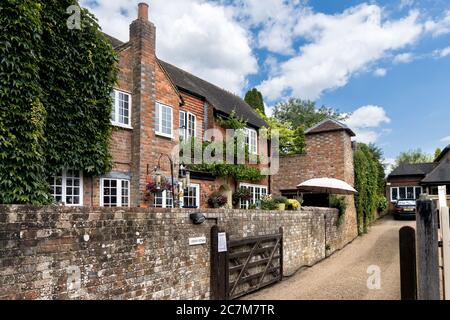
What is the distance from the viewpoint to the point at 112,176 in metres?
12.4

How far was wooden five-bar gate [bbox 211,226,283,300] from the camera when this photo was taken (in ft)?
28.0

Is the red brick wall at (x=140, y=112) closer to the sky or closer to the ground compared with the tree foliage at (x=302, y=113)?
closer to the ground

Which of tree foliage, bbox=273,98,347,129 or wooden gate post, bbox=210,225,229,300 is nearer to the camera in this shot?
wooden gate post, bbox=210,225,229,300

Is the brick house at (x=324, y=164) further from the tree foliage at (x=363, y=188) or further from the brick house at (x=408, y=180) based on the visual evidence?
the brick house at (x=408, y=180)

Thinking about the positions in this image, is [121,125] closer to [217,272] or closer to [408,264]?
[217,272]

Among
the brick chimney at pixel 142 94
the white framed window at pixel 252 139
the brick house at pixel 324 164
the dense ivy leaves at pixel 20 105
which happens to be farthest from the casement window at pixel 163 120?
the brick house at pixel 324 164

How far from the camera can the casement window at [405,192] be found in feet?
126

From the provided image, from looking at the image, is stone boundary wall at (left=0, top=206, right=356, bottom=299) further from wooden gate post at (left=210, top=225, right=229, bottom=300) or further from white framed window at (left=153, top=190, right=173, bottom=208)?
white framed window at (left=153, top=190, right=173, bottom=208)

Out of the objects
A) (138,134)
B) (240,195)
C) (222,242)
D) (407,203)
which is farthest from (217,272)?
(407,203)

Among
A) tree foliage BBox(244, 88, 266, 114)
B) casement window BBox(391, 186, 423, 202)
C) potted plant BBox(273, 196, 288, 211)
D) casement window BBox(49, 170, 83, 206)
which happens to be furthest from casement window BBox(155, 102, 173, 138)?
casement window BBox(391, 186, 423, 202)

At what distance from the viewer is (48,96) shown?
10.4 m

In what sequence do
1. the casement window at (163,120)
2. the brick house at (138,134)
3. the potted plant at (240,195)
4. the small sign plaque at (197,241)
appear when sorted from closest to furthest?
the small sign plaque at (197,241) → the brick house at (138,134) → the casement window at (163,120) → the potted plant at (240,195)

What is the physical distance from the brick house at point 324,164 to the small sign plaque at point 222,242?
1083 cm

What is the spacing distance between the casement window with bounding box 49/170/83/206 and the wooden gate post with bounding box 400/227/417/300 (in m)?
9.93
